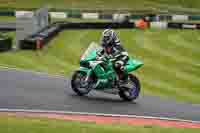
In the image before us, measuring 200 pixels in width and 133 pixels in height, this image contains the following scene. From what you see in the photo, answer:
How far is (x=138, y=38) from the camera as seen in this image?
3816 centimetres

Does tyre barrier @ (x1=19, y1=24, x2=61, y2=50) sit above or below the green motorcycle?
below

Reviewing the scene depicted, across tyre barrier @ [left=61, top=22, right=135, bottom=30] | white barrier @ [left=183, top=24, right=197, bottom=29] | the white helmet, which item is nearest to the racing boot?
the white helmet

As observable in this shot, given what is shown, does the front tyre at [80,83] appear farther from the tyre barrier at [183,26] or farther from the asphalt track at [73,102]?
the tyre barrier at [183,26]

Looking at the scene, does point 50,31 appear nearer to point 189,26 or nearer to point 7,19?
point 7,19

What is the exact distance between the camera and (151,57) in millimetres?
30094

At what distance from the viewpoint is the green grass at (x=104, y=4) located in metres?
57.4

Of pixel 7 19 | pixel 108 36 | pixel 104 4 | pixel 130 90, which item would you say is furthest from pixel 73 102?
pixel 104 4

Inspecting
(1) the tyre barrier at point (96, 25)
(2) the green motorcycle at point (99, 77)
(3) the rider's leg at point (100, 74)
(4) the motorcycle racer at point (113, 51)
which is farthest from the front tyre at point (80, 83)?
(1) the tyre barrier at point (96, 25)

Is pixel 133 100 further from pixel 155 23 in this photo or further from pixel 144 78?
pixel 155 23

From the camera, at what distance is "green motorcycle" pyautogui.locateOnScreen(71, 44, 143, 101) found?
15.5 m

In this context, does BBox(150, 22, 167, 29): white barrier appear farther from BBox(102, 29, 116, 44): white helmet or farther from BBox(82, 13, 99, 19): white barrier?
BBox(102, 29, 116, 44): white helmet

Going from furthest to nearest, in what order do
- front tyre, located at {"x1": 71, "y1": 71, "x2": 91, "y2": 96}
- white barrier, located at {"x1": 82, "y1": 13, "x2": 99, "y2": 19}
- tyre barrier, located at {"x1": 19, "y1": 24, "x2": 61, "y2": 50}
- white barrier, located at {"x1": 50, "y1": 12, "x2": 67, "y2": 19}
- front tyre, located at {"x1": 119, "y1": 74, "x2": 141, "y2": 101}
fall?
white barrier, located at {"x1": 82, "y1": 13, "x2": 99, "y2": 19}
white barrier, located at {"x1": 50, "y1": 12, "x2": 67, "y2": 19}
tyre barrier, located at {"x1": 19, "y1": 24, "x2": 61, "y2": 50}
front tyre, located at {"x1": 119, "y1": 74, "x2": 141, "y2": 101}
front tyre, located at {"x1": 71, "y1": 71, "x2": 91, "y2": 96}

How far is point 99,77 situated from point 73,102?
1.03m

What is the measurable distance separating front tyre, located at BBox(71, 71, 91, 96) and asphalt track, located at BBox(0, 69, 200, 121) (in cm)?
19
